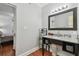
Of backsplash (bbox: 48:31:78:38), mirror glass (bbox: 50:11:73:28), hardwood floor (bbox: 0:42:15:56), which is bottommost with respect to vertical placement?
hardwood floor (bbox: 0:42:15:56)

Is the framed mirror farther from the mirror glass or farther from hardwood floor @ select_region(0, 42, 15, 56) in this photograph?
hardwood floor @ select_region(0, 42, 15, 56)

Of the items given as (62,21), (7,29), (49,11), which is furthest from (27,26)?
(62,21)

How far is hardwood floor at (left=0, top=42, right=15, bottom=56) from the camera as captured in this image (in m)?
0.94

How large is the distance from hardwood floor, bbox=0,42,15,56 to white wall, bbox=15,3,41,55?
8cm

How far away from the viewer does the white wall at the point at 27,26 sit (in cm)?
98

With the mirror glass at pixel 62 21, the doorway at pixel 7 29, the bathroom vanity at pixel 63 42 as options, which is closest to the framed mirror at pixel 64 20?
the mirror glass at pixel 62 21

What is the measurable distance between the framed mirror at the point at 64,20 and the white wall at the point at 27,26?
0.62 ft

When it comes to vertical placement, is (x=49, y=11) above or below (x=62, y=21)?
above

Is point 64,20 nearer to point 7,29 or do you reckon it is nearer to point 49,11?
point 49,11

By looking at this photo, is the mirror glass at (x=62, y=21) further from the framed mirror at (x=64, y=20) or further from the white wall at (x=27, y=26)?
the white wall at (x=27, y=26)

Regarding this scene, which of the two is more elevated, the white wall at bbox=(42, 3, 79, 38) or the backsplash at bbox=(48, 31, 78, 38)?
the white wall at bbox=(42, 3, 79, 38)

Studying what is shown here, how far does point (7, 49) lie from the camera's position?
3.15ft

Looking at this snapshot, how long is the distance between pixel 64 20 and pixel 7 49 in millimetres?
881

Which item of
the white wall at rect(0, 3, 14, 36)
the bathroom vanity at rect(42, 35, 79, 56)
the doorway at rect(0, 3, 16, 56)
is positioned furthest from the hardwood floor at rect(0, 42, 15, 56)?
the bathroom vanity at rect(42, 35, 79, 56)
